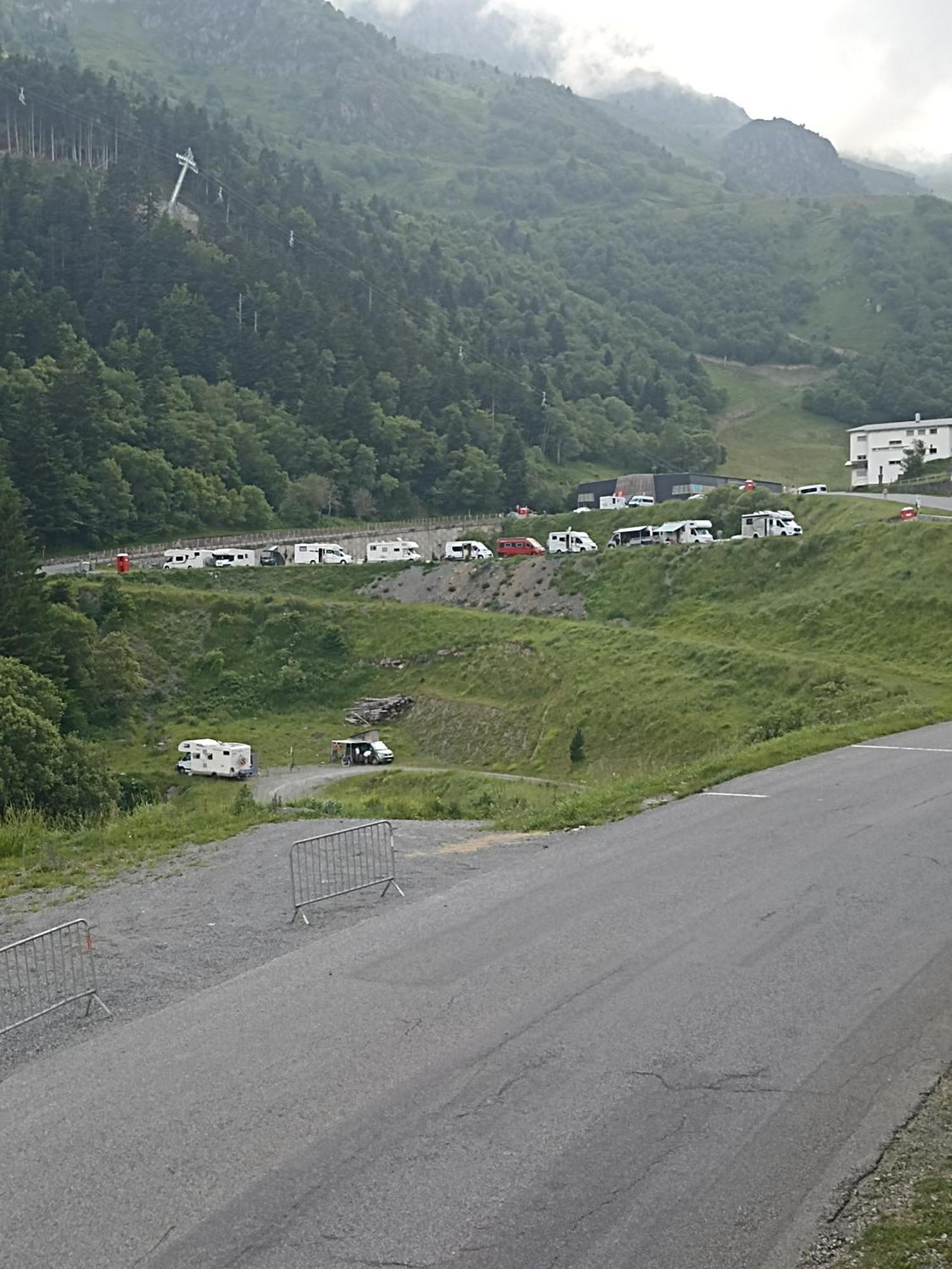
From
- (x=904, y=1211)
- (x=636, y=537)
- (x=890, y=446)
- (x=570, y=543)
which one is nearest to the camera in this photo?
Answer: (x=904, y=1211)

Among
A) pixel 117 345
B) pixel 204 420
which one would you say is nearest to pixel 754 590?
pixel 204 420

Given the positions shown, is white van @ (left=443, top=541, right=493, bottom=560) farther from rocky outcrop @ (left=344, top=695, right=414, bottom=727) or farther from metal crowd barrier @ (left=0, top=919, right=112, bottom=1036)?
metal crowd barrier @ (left=0, top=919, right=112, bottom=1036)

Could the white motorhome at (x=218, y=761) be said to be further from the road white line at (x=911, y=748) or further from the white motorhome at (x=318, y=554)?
the road white line at (x=911, y=748)

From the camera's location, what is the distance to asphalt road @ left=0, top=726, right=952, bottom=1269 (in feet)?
23.9

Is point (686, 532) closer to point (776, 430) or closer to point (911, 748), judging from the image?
point (911, 748)

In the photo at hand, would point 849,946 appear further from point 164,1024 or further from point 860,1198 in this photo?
point 164,1024

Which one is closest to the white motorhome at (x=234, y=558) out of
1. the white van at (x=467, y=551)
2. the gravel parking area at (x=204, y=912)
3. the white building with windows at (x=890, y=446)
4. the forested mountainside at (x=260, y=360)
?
the white van at (x=467, y=551)

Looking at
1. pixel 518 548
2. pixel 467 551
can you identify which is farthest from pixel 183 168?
pixel 518 548

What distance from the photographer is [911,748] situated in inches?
895

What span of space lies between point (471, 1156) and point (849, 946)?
5.27 m

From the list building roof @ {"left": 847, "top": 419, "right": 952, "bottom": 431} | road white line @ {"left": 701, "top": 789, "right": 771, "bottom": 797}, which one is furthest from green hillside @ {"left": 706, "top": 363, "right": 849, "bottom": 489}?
road white line @ {"left": 701, "top": 789, "right": 771, "bottom": 797}

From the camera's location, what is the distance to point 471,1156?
318 inches

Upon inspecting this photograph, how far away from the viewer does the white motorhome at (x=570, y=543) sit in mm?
65812

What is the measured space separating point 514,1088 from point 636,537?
57.7 m
